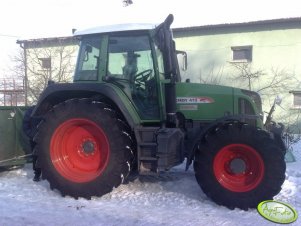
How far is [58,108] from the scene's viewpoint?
548 cm

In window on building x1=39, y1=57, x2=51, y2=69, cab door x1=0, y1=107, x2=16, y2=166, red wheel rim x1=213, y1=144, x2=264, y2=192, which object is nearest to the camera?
red wheel rim x1=213, y1=144, x2=264, y2=192

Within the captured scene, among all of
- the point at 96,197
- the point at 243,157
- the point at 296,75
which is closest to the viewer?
the point at 243,157

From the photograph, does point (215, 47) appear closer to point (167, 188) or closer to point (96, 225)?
point (167, 188)

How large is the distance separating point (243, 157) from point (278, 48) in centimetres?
1090

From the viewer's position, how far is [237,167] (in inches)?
198

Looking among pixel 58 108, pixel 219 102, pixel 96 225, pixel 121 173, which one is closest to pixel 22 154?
pixel 58 108

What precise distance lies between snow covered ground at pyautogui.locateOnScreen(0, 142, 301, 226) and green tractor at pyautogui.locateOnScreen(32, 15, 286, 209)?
247mm

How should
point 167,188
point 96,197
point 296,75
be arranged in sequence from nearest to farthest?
point 96,197
point 167,188
point 296,75

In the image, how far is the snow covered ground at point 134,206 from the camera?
4520mm

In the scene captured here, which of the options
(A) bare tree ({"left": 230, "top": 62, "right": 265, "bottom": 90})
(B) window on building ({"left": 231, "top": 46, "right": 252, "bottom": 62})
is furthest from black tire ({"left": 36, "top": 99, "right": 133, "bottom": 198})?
(B) window on building ({"left": 231, "top": 46, "right": 252, "bottom": 62})

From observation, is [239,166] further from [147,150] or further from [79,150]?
[79,150]

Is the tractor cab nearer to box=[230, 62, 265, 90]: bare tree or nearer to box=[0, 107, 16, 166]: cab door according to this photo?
box=[0, 107, 16, 166]: cab door

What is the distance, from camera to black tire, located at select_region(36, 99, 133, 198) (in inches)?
208

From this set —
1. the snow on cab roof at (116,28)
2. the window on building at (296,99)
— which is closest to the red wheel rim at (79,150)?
the snow on cab roof at (116,28)
